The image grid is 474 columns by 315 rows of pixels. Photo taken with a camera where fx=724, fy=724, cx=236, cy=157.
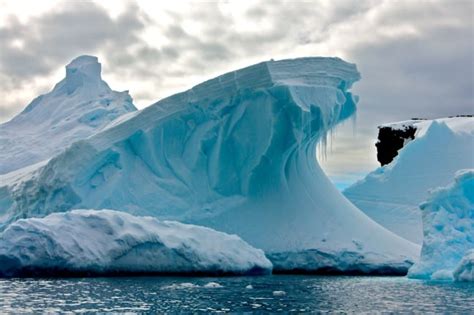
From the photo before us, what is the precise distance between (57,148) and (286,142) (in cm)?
1037

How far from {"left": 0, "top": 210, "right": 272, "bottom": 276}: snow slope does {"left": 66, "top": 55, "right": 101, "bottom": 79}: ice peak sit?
14.1 metres

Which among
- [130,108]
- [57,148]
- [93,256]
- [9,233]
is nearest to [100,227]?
[93,256]

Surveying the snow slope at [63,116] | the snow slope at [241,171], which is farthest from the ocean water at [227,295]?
the snow slope at [63,116]

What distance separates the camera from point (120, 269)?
57.0ft

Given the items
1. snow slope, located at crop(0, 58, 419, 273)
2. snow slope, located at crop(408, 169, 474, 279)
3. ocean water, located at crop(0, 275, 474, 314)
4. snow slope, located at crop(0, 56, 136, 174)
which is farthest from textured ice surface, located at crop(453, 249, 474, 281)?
snow slope, located at crop(0, 56, 136, 174)

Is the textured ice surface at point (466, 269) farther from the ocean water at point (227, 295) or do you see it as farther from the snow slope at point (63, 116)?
the snow slope at point (63, 116)

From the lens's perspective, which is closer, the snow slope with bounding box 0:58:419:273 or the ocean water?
the ocean water

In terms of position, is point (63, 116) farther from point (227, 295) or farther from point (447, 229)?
point (227, 295)

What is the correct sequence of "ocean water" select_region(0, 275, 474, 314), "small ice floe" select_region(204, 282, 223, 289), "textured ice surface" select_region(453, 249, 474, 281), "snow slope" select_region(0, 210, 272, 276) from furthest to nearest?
"textured ice surface" select_region(453, 249, 474, 281), "snow slope" select_region(0, 210, 272, 276), "small ice floe" select_region(204, 282, 223, 289), "ocean water" select_region(0, 275, 474, 314)

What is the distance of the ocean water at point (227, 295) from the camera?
11.3m

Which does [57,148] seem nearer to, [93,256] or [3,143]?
[3,143]

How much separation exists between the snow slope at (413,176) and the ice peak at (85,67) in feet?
39.2

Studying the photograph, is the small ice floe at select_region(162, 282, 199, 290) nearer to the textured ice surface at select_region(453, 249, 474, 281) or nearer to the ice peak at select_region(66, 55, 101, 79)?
the textured ice surface at select_region(453, 249, 474, 281)

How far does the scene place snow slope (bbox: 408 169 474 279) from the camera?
60.7 ft
